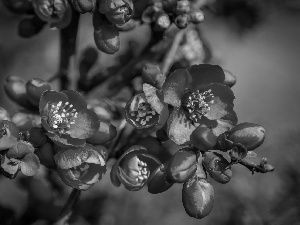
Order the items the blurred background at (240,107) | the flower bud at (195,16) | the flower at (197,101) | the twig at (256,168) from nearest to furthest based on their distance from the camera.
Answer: the twig at (256,168) < the flower at (197,101) < the flower bud at (195,16) < the blurred background at (240,107)

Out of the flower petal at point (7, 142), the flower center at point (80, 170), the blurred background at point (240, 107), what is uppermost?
the flower petal at point (7, 142)

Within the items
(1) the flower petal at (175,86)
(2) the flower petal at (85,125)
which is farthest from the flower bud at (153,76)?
(2) the flower petal at (85,125)

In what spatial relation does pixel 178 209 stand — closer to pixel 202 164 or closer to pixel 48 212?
pixel 48 212

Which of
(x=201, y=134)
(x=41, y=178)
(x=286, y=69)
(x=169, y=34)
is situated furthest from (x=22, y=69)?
(x=286, y=69)

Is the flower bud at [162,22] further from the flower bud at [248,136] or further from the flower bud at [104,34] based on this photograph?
the flower bud at [248,136]

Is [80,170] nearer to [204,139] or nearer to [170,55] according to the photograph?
[204,139]

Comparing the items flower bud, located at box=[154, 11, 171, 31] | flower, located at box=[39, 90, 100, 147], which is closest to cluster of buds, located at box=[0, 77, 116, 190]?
flower, located at box=[39, 90, 100, 147]
